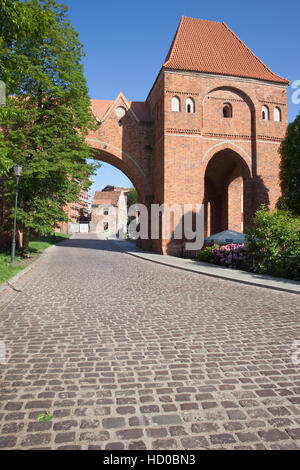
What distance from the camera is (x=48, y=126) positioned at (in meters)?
14.4

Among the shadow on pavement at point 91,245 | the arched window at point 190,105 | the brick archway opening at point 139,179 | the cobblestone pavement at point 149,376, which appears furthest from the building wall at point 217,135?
the cobblestone pavement at point 149,376

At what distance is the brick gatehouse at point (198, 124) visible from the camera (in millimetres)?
20500

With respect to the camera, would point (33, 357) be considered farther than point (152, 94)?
No

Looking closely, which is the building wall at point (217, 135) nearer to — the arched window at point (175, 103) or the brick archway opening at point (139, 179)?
the arched window at point (175, 103)

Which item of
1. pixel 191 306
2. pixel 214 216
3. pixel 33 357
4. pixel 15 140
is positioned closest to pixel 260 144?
pixel 214 216

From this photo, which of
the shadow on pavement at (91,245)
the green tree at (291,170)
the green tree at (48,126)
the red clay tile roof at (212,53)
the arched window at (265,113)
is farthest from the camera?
the shadow on pavement at (91,245)

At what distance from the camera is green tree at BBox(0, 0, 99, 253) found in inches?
527

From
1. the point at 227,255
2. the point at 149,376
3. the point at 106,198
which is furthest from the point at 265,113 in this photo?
the point at 106,198

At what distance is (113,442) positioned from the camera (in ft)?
6.88

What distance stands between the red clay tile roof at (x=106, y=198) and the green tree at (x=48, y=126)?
55381 millimetres

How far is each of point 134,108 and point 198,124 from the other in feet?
24.8

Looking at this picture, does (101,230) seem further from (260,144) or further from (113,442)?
(113,442)

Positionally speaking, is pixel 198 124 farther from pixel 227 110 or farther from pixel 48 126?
pixel 48 126
